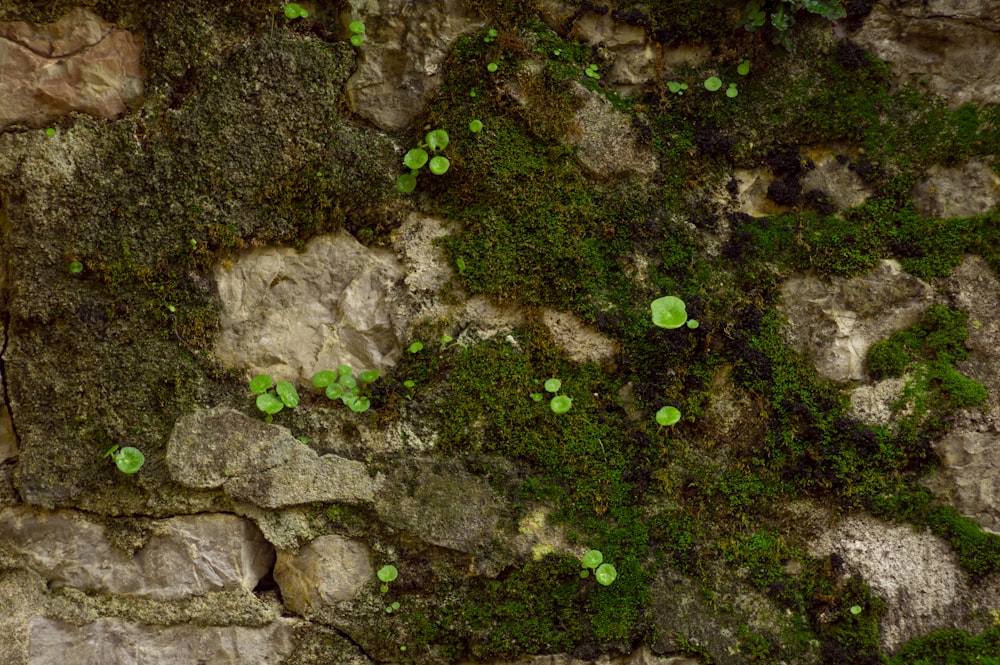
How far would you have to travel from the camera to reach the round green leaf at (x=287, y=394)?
288cm

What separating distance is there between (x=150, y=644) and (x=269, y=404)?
3.82 feet

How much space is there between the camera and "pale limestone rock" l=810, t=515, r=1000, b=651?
2633 millimetres

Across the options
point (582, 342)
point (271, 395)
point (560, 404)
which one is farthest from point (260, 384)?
point (582, 342)

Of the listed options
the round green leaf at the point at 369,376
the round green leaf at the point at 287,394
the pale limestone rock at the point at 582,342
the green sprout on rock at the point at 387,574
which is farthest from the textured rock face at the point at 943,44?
the green sprout on rock at the point at 387,574

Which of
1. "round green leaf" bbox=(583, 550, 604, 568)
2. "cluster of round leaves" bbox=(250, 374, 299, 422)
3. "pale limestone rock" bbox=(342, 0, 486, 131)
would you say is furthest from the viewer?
"pale limestone rock" bbox=(342, 0, 486, 131)

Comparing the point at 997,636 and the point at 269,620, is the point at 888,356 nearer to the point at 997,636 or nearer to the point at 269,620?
the point at 997,636

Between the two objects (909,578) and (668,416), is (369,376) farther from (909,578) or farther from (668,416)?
(909,578)

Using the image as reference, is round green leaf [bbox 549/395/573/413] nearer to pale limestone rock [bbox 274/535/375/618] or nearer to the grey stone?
the grey stone

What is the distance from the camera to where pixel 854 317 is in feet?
9.43

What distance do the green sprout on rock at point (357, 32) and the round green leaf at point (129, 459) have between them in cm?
201

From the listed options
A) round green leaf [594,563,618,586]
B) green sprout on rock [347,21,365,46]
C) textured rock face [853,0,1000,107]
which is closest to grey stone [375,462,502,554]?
round green leaf [594,563,618,586]

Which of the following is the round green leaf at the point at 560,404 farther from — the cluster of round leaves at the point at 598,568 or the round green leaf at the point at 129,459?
the round green leaf at the point at 129,459

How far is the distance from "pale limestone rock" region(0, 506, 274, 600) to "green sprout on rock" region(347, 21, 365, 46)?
216cm

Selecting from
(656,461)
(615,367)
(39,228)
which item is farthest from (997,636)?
(39,228)
